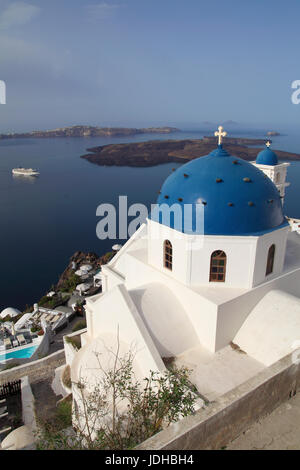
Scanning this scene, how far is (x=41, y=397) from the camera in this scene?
1115 cm

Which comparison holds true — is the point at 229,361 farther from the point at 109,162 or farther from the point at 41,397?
the point at 109,162

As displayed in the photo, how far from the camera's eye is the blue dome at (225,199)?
8.34 metres

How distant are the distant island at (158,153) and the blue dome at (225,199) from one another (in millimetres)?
88558

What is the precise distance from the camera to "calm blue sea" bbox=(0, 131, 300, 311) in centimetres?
3484

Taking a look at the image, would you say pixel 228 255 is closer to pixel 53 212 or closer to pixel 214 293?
pixel 214 293

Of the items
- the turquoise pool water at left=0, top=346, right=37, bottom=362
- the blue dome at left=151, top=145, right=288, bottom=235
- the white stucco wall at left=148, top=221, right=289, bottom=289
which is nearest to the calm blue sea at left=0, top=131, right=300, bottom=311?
the turquoise pool water at left=0, top=346, right=37, bottom=362

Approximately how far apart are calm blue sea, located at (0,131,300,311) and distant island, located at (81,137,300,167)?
8.01 metres

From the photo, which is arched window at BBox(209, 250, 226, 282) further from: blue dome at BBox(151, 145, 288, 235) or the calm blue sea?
the calm blue sea

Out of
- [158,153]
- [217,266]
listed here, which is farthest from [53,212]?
[158,153]

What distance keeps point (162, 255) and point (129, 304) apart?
2.03m

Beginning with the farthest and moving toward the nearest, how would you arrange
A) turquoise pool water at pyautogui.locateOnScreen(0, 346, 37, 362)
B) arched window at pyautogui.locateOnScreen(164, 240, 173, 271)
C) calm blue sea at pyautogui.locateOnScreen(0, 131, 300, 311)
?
calm blue sea at pyautogui.locateOnScreen(0, 131, 300, 311) → turquoise pool water at pyautogui.locateOnScreen(0, 346, 37, 362) → arched window at pyautogui.locateOnScreen(164, 240, 173, 271)

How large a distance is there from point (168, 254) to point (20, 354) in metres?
10.7
